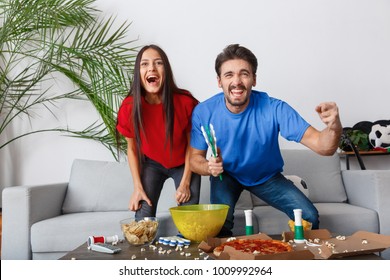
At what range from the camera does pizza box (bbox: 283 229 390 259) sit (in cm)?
109

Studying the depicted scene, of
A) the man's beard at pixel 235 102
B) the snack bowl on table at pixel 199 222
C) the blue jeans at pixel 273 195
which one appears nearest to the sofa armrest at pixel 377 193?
the blue jeans at pixel 273 195

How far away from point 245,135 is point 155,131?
0.37 m

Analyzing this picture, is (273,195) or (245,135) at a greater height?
(245,135)

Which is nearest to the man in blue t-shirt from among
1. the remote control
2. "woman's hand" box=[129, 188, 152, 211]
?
"woman's hand" box=[129, 188, 152, 211]

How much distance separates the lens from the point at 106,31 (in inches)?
107

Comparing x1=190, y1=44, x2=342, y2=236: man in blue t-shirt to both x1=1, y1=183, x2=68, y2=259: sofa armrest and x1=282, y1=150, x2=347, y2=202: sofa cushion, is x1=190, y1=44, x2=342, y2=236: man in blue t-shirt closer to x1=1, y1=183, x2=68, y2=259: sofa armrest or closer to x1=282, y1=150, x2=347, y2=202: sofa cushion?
x1=282, y1=150, x2=347, y2=202: sofa cushion

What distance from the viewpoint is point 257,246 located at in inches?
44.3

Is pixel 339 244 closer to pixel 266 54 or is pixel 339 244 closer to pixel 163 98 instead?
pixel 163 98

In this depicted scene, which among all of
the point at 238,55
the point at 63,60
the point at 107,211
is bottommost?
the point at 107,211

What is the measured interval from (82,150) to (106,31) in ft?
2.40

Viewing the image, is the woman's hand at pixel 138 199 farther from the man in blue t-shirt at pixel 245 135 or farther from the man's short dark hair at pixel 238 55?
the man's short dark hair at pixel 238 55

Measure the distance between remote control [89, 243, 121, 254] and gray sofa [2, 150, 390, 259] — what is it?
715 mm

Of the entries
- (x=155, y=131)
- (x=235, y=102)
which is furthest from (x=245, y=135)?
(x=155, y=131)
